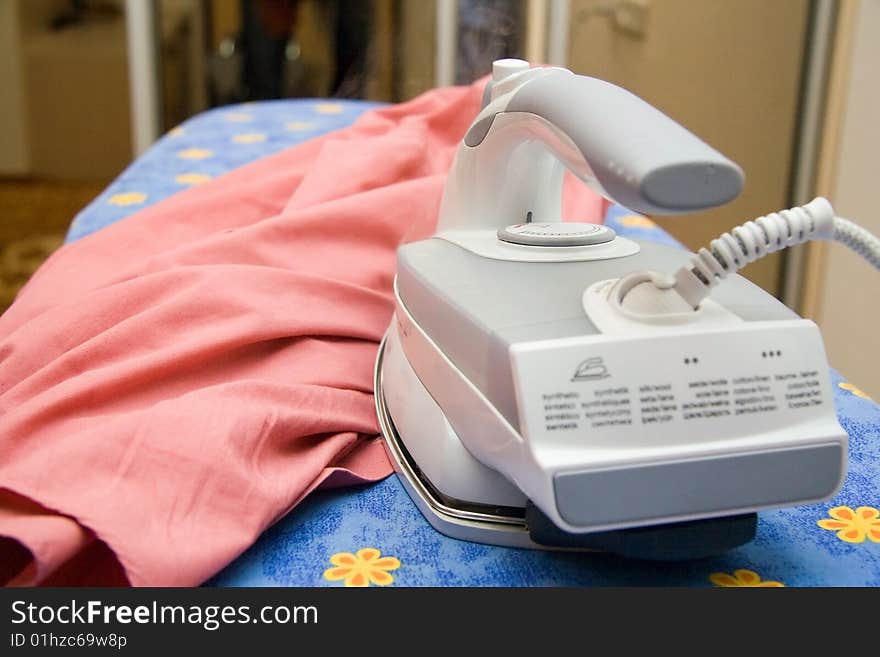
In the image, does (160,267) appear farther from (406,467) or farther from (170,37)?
(170,37)

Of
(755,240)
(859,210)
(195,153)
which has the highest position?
(755,240)

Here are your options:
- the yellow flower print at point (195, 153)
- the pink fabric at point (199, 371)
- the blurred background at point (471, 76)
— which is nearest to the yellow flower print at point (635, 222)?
the pink fabric at point (199, 371)

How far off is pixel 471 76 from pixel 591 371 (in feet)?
6.54

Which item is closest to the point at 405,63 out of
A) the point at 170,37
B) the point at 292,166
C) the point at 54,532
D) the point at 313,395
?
the point at 170,37

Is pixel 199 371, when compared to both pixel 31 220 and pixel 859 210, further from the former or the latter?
pixel 31 220

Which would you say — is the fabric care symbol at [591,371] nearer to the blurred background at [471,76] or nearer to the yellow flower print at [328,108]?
the blurred background at [471,76]

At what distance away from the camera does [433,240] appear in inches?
26.0

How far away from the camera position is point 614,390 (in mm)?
446

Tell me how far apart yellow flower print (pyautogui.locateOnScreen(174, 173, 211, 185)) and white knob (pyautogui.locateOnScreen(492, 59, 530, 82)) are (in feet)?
2.17

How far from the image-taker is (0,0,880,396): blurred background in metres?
A: 1.72

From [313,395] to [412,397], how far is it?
0.24 feet

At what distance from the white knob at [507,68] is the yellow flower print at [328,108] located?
104 cm

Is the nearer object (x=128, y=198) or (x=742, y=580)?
(x=742, y=580)

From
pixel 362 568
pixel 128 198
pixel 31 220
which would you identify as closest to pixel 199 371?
pixel 362 568
